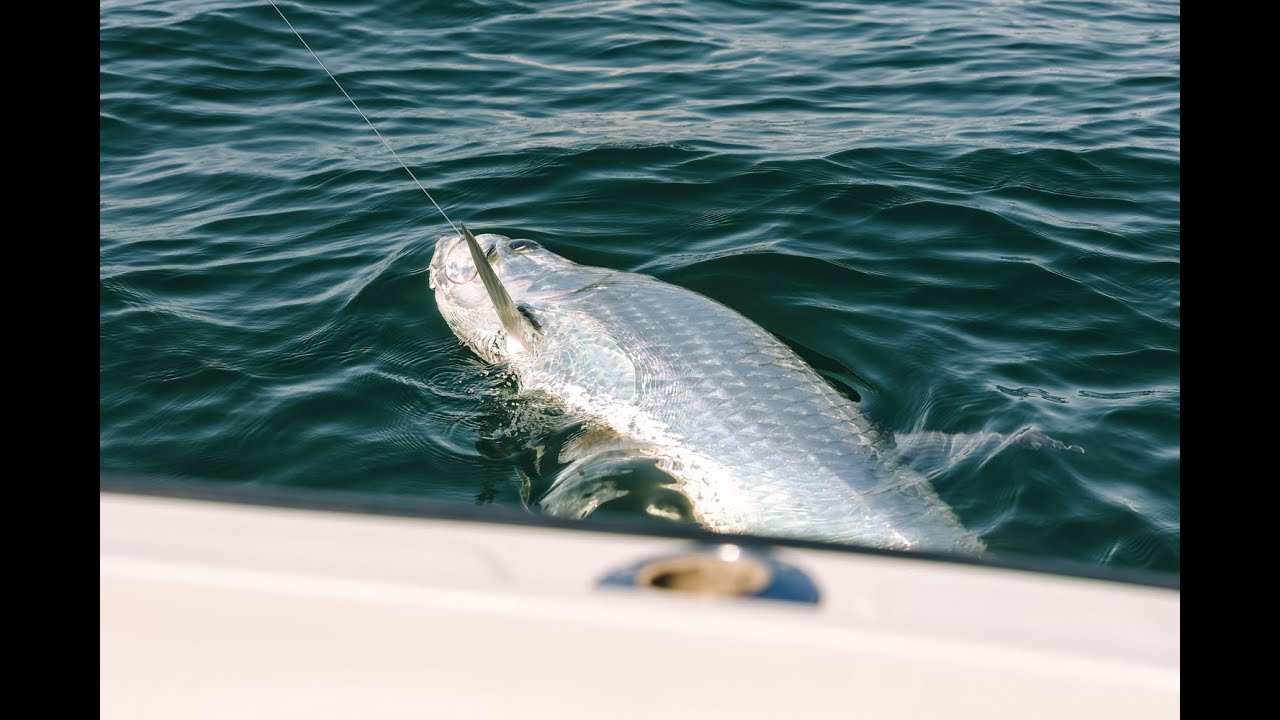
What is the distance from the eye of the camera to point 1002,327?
427 cm

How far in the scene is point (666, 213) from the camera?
555cm

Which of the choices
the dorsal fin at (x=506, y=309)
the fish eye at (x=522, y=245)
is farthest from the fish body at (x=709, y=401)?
the fish eye at (x=522, y=245)

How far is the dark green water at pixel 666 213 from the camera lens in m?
3.54

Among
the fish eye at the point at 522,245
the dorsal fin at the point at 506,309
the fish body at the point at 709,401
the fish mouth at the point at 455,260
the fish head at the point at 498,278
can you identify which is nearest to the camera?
the fish body at the point at 709,401

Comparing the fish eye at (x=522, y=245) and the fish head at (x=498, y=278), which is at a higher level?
the fish eye at (x=522, y=245)

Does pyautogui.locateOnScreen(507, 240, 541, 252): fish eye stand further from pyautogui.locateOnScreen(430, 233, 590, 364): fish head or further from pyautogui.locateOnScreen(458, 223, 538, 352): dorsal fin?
pyautogui.locateOnScreen(458, 223, 538, 352): dorsal fin

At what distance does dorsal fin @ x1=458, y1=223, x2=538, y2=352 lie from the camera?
3453mm

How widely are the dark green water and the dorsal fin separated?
0.80ft

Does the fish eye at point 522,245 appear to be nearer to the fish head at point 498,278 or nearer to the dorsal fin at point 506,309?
the fish head at point 498,278

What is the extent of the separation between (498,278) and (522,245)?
1.69 feet

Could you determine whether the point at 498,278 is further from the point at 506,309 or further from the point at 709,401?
the point at 709,401

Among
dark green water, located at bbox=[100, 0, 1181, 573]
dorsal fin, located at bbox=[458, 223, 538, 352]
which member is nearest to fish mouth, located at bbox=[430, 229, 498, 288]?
dark green water, located at bbox=[100, 0, 1181, 573]

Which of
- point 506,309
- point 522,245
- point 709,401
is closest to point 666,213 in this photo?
point 522,245
